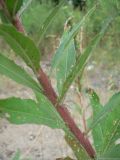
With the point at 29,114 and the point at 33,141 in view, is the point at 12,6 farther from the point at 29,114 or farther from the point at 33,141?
the point at 33,141

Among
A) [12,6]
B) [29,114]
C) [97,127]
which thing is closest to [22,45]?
[12,6]

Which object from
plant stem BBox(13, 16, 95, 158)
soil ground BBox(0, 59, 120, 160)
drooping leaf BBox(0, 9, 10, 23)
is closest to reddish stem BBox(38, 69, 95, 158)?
plant stem BBox(13, 16, 95, 158)

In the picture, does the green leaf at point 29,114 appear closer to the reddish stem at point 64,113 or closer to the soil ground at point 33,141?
the reddish stem at point 64,113

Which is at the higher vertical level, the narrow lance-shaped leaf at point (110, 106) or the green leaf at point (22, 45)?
the green leaf at point (22, 45)

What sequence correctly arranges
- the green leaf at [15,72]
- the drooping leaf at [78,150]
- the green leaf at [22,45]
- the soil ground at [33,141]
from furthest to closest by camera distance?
1. the soil ground at [33,141]
2. the drooping leaf at [78,150]
3. the green leaf at [15,72]
4. the green leaf at [22,45]

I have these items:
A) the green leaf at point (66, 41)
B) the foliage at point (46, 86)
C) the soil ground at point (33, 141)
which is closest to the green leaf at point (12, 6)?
the foliage at point (46, 86)

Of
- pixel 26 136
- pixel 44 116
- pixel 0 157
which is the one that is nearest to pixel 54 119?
pixel 44 116

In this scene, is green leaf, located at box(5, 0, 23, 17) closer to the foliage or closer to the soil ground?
the foliage

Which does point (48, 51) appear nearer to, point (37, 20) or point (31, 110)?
point (37, 20)
